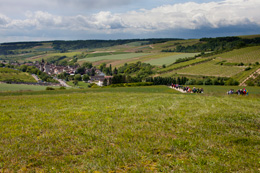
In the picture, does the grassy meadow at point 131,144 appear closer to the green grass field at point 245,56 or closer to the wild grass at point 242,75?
the wild grass at point 242,75

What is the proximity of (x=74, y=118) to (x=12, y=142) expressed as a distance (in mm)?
5652

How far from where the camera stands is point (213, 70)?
12888 cm

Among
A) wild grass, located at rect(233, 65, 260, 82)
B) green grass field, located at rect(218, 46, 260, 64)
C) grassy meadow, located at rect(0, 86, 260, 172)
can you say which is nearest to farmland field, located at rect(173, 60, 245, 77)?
wild grass, located at rect(233, 65, 260, 82)

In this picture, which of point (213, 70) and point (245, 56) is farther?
point (245, 56)

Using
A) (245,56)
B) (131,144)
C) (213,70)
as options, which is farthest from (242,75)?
(131,144)

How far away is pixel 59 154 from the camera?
9375mm

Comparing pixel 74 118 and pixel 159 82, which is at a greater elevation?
pixel 74 118

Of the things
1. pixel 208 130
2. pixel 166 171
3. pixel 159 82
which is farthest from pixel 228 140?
pixel 159 82

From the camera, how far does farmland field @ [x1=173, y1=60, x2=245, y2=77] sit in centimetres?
11984

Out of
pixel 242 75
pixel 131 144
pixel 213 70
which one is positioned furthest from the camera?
pixel 213 70

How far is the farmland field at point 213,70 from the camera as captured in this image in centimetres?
11984

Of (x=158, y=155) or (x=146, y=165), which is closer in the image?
(x=146, y=165)

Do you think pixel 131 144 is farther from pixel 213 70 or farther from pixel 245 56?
pixel 245 56

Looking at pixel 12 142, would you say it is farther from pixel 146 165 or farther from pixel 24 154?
pixel 146 165
